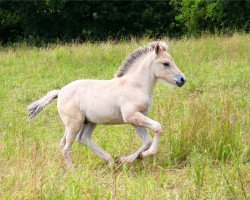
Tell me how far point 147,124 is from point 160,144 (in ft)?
2.64

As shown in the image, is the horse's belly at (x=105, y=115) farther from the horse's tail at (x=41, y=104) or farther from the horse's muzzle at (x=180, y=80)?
the horse's muzzle at (x=180, y=80)

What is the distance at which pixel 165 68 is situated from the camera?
21.9ft

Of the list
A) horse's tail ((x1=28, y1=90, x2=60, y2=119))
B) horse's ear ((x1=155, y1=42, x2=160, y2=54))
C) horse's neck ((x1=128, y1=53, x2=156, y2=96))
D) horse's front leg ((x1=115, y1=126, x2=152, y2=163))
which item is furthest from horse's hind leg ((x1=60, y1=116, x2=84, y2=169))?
horse's ear ((x1=155, y1=42, x2=160, y2=54))

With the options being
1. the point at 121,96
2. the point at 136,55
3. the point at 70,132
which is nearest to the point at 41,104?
the point at 70,132

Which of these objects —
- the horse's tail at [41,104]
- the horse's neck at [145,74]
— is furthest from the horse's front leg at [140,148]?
the horse's tail at [41,104]

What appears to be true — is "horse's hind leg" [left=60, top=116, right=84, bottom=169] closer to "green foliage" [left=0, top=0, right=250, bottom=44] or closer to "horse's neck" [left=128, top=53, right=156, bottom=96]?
"horse's neck" [left=128, top=53, right=156, bottom=96]

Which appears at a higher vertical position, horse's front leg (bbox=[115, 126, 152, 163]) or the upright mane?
the upright mane

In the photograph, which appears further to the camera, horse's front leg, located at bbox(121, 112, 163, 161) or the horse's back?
the horse's back

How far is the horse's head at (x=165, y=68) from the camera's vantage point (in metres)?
6.64

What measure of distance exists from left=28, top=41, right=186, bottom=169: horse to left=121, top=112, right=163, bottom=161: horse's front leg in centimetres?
1

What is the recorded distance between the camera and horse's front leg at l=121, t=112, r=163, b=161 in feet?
20.4

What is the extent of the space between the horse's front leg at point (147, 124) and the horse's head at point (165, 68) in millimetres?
604

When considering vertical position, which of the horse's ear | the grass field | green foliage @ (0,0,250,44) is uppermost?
the horse's ear

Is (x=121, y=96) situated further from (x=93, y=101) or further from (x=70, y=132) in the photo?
(x=70, y=132)
